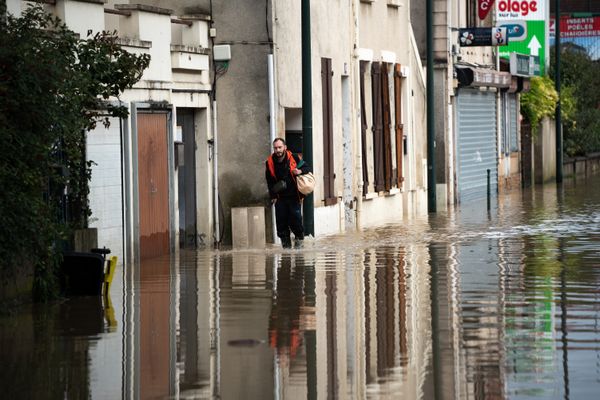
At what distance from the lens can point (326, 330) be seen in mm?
14289

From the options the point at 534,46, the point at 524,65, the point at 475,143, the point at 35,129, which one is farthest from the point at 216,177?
the point at 534,46

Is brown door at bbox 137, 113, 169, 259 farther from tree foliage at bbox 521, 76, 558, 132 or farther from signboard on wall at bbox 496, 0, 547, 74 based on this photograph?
signboard on wall at bbox 496, 0, 547, 74

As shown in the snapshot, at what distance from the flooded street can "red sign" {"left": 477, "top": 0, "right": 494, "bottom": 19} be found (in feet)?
86.2

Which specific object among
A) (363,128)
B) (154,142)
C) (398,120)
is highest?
(398,120)

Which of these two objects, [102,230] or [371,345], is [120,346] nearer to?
[371,345]

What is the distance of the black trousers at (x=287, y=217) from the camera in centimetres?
2538

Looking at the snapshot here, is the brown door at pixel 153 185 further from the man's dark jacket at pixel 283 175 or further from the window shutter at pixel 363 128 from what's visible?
the window shutter at pixel 363 128

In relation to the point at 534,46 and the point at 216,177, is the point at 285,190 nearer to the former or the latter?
the point at 216,177

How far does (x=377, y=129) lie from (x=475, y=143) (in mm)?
12403

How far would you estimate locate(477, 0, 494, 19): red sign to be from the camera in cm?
4947

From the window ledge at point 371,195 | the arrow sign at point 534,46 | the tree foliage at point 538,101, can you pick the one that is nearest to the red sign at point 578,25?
the arrow sign at point 534,46

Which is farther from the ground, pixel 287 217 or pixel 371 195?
pixel 371 195

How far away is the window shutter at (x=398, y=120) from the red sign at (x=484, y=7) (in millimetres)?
12673

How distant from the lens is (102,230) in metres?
22.3
